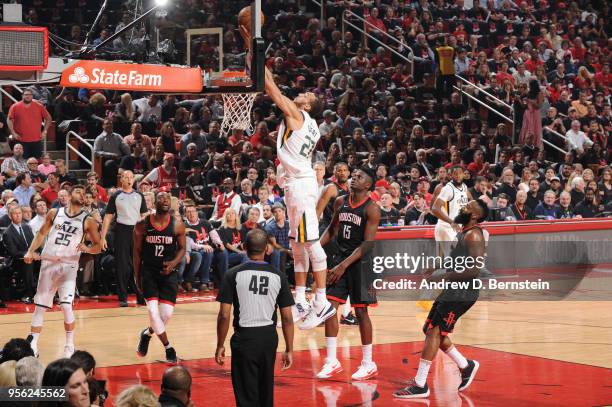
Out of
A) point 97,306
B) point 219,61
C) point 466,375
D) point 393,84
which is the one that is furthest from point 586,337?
point 393,84

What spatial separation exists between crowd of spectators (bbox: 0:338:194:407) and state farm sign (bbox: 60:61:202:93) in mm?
5995

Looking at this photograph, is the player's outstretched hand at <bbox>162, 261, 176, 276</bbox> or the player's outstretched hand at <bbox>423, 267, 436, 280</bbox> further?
the player's outstretched hand at <bbox>423, 267, 436, 280</bbox>

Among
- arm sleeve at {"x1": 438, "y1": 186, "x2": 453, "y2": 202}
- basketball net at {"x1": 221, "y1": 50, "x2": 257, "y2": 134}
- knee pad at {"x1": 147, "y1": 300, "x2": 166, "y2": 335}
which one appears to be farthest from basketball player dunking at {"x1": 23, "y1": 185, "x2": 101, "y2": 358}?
arm sleeve at {"x1": 438, "y1": 186, "x2": 453, "y2": 202}

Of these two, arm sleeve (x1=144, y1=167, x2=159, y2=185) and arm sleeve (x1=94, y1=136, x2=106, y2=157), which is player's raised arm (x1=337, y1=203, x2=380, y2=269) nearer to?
arm sleeve (x1=144, y1=167, x2=159, y2=185)

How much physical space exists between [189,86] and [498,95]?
50.8 ft

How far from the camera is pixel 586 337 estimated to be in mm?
13828

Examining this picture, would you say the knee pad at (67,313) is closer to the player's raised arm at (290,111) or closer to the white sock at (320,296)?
the white sock at (320,296)

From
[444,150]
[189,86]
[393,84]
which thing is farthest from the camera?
[393,84]

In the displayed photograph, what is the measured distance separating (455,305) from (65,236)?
4708 millimetres

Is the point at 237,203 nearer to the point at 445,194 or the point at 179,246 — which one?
the point at 445,194

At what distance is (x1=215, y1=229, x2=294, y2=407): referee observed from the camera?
8258 mm

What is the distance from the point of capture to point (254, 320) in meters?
8.37

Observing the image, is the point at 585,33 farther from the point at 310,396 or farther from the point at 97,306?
the point at 310,396

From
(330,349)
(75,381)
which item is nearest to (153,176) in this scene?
(330,349)
